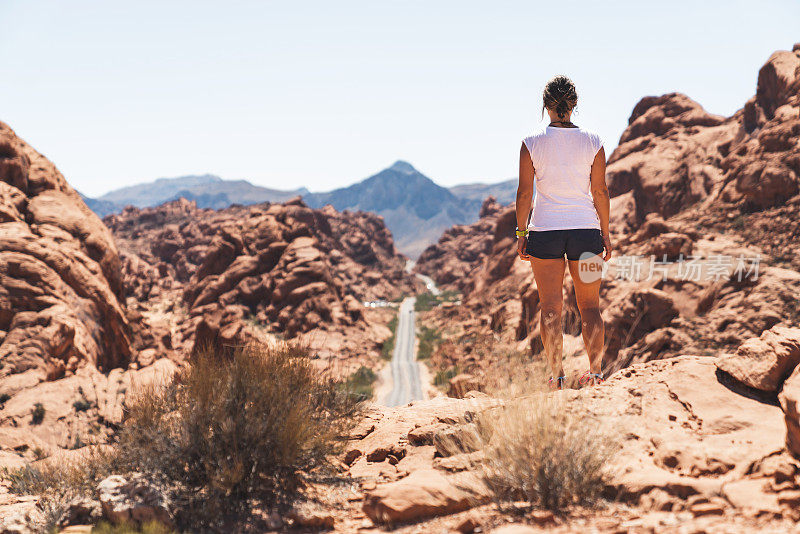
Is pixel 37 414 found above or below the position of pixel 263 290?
above

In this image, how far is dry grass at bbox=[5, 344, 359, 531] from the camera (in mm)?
3898

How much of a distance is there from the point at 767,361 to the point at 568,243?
1.84 metres

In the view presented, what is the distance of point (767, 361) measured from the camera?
4.30 m

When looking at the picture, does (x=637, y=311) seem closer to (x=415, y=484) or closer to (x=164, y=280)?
(x=415, y=484)

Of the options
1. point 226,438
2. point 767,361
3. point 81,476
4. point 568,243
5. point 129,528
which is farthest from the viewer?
point 568,243

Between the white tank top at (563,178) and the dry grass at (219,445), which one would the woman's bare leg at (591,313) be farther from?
the dry grass at (219,445)

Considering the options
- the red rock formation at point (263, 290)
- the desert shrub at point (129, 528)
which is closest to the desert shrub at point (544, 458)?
the desert shrub at point (129, 528)

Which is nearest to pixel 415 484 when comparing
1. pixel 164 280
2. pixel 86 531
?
pixel 86 531

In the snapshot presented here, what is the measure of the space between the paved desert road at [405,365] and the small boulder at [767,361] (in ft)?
102

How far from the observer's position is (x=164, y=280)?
3034 inches

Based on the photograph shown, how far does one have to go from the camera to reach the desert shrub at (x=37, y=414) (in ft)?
46.1

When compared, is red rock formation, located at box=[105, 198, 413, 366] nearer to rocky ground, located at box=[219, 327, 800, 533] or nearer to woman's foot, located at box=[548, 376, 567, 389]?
rocky ground, located at box=[219, 327, 800, 533]

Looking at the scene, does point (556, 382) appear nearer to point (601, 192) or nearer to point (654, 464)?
point (654, 464)

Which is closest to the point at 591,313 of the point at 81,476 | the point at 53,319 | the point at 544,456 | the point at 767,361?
the point at 767,361
